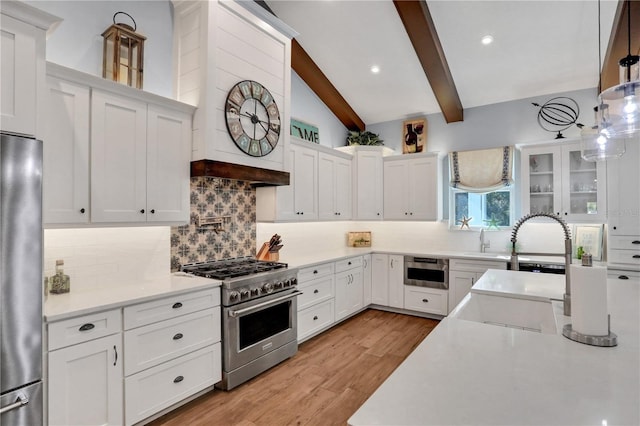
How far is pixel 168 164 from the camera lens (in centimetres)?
275

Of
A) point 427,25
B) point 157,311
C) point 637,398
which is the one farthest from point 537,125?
point 157,311

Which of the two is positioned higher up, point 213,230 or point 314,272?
point 213,230

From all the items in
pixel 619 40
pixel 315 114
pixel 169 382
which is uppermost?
pixel 619 40

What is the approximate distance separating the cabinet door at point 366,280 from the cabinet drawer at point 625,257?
A: 2.81 meters

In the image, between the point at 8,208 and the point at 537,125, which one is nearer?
the point at 8,208

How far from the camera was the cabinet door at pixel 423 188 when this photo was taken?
491 cm

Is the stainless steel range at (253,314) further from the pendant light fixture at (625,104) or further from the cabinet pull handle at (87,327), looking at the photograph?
the pendant light fixture at (625,104)

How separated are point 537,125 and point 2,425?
18.9ft

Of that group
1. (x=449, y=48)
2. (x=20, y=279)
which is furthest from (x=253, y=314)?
(x=449, y=48)

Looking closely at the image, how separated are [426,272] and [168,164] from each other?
354cm

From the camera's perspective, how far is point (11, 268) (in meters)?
1.58

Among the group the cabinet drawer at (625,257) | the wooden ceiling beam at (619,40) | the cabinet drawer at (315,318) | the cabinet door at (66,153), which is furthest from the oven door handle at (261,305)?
the wooden ceiling beam at (619,40)

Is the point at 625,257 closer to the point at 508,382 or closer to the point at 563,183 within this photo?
the point at 563,183

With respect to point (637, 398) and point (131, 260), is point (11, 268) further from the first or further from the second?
point (637, 398)
